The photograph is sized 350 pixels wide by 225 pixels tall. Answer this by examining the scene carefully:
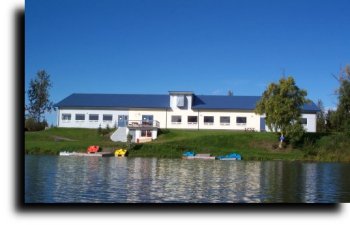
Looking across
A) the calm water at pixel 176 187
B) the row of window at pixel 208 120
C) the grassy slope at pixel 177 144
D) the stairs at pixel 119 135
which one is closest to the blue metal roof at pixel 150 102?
the row of window at pixel 208 120

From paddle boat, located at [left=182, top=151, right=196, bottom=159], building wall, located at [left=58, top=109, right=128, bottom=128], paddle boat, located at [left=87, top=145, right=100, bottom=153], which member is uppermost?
building wall, located at [left=58, top=109, right=128, bottom=128]

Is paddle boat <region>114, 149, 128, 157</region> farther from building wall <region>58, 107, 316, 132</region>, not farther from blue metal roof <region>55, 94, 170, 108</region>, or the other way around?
blue metal roof <region>55, 94, 170, 108</region>

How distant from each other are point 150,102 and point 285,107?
14.3 metres

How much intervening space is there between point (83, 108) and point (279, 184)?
2909cm

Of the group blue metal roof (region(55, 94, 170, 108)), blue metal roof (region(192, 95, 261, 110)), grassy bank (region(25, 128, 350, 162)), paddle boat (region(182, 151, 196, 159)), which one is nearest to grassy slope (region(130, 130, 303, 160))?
grassy bank (region(25, 128, 350, 162))

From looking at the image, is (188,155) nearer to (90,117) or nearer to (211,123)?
(211,123)

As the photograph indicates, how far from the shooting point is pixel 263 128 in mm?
40562

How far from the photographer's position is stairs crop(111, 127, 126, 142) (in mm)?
35156

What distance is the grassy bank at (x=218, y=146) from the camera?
27.9m

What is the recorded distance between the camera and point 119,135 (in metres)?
35.6

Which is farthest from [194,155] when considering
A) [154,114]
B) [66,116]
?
[66,116]

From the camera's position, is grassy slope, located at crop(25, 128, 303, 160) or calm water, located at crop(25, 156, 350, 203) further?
grassy slope, located at crop(25, 128, 303, 160)

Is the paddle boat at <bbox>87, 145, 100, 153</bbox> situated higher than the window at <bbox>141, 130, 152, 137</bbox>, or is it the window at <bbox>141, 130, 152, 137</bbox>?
the window at <bbox>141, 130, 152, 137</bbox>

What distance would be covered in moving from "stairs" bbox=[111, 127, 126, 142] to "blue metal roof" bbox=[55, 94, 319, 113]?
5526 millimetres
